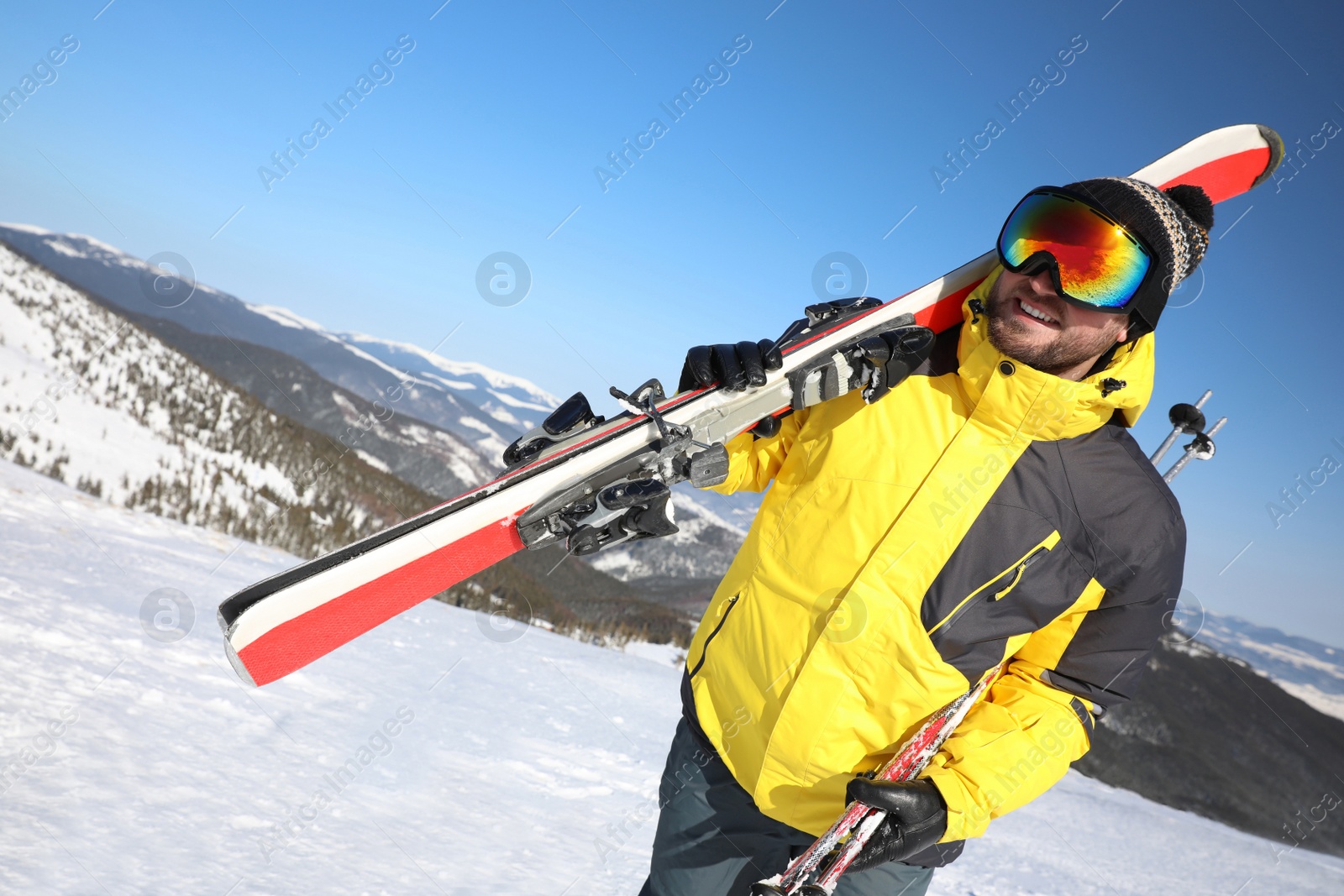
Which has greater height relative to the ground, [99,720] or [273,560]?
[99,720]

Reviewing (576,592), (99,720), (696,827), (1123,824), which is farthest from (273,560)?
(576,592)

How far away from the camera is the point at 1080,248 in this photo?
164cm

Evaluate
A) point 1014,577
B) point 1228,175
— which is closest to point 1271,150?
point 1228,175

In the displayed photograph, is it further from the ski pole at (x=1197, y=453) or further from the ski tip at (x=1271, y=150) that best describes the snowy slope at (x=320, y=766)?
the ski tip at (x=1271, y=150)

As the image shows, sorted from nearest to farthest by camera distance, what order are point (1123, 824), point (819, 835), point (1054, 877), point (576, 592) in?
point (819, 835)
point (1054, 877)
point (1123, 824)
point (576, 592)

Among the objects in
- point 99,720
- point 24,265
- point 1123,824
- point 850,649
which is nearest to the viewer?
point 850,649

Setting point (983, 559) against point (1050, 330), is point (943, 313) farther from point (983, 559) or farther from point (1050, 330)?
point (983, 559)

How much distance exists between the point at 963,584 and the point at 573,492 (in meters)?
0.94

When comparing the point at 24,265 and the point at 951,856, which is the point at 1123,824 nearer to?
the point at 951,856

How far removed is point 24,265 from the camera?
2192 cm

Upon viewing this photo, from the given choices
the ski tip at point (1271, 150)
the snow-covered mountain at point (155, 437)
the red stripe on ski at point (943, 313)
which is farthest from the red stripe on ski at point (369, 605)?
the snow-covered mountain at point (155, 437)

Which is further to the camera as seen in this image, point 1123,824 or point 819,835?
point 1123,824

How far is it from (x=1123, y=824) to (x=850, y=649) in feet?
18.6

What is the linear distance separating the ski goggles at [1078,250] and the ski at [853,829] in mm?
929
